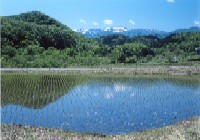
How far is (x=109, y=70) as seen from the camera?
3794 centimetres

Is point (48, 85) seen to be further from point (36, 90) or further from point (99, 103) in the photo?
point (99, 103)

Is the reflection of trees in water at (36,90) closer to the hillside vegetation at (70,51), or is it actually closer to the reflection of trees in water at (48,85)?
the reflection of trees in water at (48,85)

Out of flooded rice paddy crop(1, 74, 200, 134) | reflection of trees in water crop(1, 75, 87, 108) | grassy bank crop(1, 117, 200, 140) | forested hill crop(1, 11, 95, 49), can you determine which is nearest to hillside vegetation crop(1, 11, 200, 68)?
forested hill crop(1, 11, 95, 49)

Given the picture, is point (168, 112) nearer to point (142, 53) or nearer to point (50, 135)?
point (50, 135)

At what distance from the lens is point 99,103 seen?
20375 mm

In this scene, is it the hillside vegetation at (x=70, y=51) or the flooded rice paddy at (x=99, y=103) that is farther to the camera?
the hillside vegetation at (x=70, y=51)

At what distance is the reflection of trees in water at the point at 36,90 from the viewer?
20828 millimetres

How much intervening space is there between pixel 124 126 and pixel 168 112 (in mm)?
3699

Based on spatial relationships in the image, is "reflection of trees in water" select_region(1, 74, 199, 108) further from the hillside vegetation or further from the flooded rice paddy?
the hillside vegetation

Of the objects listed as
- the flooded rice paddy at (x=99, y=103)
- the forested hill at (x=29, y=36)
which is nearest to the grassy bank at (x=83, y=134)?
the flooded rice paddy at (x=99, y=103)

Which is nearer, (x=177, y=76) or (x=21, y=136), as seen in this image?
(x=21, y=136)

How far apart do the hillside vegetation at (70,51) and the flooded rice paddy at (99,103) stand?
19.7 metres

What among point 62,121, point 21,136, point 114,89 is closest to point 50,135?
point 21,136

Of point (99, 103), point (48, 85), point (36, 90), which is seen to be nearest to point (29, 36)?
point (48, 85)
